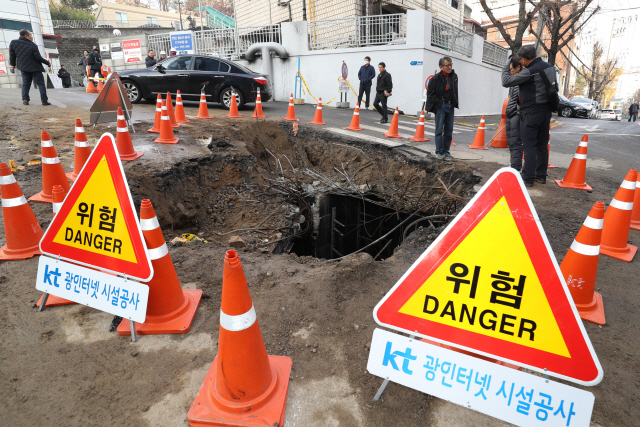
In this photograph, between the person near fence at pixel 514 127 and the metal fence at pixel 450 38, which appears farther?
the metal fence at pixel 450 38

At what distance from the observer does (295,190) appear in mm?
6367

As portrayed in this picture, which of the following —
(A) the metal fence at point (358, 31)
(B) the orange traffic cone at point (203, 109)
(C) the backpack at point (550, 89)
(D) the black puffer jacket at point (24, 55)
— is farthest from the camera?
(A) the metal fence at point (358, 31)

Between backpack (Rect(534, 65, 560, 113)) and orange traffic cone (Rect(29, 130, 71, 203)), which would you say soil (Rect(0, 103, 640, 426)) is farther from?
backpack (Rect(534, 65, 560, 113))

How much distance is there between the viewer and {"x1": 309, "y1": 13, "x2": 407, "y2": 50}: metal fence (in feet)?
49.0

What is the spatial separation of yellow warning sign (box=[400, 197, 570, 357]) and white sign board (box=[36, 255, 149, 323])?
180 cm

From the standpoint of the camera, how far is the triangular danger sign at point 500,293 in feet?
5.42

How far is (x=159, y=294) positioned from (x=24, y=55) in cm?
1007

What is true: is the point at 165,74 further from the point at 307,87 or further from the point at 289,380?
the point at 289,380

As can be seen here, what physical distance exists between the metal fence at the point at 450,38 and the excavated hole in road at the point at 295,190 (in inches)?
376

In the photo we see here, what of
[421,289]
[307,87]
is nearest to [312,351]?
[421,289]

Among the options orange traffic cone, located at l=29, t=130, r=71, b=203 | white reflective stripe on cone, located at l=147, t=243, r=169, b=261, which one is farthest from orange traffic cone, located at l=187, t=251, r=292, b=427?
orange traffic cone, located at l=29, t=130, r=71, b=203

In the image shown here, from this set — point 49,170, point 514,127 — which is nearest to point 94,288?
point 49,170

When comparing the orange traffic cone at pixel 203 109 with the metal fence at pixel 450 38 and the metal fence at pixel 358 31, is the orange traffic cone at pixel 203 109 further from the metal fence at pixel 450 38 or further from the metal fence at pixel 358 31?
the metal fence at pixel 450 38

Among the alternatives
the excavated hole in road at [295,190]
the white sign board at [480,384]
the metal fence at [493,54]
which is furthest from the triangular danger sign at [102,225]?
the metal fence at [493,54]
